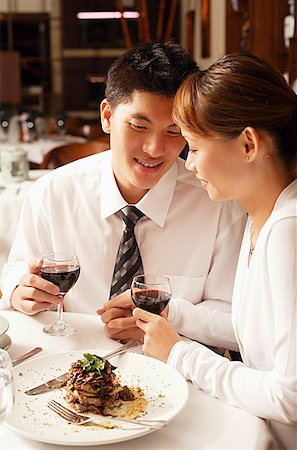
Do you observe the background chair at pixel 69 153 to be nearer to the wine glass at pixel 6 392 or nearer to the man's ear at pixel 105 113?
the man's ear at pixel 105 113

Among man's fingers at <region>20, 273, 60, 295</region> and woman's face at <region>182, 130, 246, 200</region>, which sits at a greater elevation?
woman's face at <region>182, 130, 246, 200</region>

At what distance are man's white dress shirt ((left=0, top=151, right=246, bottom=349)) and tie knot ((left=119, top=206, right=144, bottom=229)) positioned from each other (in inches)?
0.8

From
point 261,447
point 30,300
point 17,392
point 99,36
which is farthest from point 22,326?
point 99,36

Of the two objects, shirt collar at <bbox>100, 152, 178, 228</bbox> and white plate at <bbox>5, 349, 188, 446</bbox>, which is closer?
white plate at <bbox>5, 349, 188, 446</bbox>

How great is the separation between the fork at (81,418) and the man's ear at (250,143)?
1.95ft

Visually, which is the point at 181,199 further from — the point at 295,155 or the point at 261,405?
the point at 261,405

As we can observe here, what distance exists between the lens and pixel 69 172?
220 cm

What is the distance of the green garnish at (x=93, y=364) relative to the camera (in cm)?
132

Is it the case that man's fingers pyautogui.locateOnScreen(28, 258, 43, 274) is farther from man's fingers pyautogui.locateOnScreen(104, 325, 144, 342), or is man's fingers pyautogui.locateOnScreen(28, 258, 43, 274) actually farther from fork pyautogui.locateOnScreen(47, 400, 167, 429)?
fork pyautogui.locateOnScreen(47, 400, 167, 429)

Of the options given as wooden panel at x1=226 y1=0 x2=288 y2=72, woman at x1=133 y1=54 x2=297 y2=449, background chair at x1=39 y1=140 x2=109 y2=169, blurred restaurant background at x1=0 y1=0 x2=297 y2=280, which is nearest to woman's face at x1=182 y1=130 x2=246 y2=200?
woman at x1=133 y1=54 x2=297 y2=449

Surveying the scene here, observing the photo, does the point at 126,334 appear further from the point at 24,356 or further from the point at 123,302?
the point at 24,356

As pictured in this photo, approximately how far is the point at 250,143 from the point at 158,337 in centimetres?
47

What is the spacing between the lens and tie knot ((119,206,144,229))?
209 centimetres

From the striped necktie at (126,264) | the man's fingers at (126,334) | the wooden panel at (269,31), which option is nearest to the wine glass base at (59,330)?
the man's fingers at (126,334)
